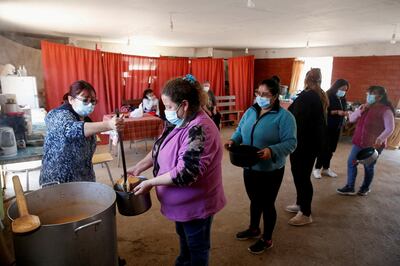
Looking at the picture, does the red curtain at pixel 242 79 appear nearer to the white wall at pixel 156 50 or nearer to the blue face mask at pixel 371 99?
the white wall at pixel 156 50

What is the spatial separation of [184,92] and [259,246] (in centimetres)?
141

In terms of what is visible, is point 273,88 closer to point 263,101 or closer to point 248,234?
point 263,101

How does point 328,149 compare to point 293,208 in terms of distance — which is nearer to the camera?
point 293,208

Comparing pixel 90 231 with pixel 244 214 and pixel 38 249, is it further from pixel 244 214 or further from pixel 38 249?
pixel 244 214

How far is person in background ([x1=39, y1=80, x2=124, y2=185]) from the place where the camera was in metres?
1.37

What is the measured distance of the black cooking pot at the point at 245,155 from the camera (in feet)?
5.44

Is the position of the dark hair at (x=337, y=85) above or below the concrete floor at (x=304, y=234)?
above

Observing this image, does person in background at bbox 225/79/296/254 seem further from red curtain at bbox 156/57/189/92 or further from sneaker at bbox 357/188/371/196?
red curtain at bbox 156/57/189/92

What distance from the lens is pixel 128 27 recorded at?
4262mm

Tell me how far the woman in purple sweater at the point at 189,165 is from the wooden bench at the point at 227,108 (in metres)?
5.92

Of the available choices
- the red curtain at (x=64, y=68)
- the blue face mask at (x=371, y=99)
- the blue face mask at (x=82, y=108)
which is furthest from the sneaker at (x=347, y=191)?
the red curtain at (x=64, y=68)

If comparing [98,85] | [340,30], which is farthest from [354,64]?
[98,85]

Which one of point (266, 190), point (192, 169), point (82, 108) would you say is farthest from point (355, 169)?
point (82, 108)

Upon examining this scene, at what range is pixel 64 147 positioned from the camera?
142cm
